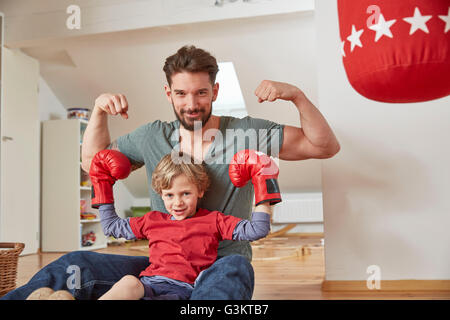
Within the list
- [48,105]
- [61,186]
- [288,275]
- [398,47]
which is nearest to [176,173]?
[398,47]

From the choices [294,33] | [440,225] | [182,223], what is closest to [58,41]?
[294,33]

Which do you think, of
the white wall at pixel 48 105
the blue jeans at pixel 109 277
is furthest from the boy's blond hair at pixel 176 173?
the white wall at pixel 48 105

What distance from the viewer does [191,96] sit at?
1.24m

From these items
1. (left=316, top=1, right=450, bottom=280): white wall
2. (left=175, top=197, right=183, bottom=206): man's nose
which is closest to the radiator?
(left=316, top=1, right=450, bottom=280): white wall

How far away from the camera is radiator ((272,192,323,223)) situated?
4812mm

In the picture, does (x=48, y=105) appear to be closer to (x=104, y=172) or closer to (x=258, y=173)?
(x=104, y=172)

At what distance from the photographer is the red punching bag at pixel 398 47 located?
91cm

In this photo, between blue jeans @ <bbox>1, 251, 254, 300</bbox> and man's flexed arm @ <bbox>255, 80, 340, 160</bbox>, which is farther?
man's flexed arm @ <bbox>255, 80, 340, 160</bbox>

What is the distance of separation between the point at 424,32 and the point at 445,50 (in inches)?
2.2

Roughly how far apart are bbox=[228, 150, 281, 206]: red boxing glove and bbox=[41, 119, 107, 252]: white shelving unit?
3.03 m

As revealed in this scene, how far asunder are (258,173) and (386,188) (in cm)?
90

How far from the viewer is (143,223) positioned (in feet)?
3.96

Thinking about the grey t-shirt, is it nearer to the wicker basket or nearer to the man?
the man
